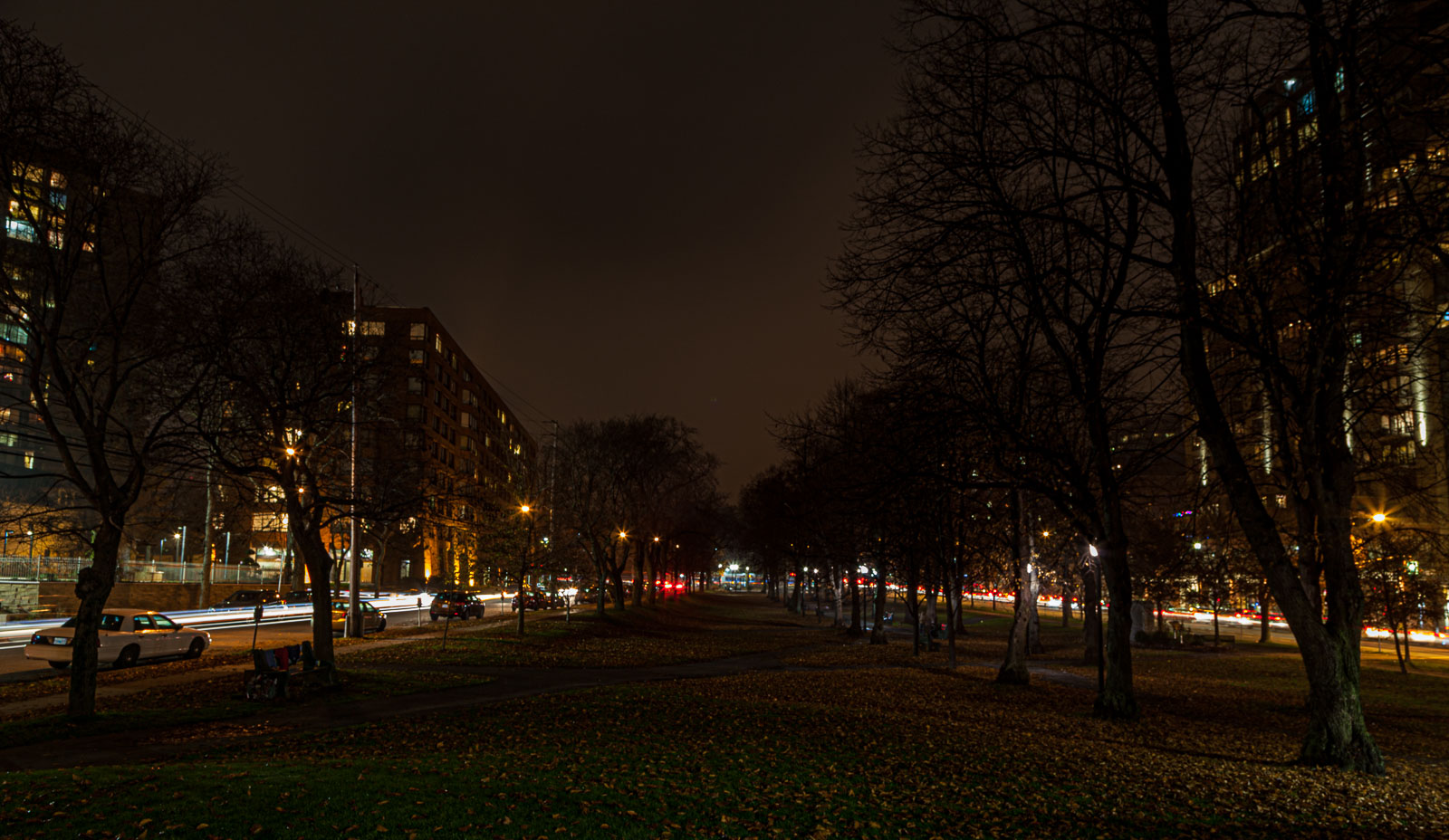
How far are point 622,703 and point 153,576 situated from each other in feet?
178

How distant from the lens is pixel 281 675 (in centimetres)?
1759

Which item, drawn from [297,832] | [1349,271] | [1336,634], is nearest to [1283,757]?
[1336,634]

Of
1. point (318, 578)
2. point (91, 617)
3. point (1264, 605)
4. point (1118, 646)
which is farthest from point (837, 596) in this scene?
point (91, 617)

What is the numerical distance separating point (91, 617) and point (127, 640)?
1196 centimetres

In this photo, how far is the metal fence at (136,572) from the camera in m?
48.4

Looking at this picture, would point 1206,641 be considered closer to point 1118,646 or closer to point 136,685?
point 1118,646

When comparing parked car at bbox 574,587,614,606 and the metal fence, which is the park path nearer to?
the metal fence

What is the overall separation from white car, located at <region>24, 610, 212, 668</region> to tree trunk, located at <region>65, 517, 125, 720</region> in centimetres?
913

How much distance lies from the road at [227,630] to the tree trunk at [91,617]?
852 cm

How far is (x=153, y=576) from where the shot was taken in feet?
188

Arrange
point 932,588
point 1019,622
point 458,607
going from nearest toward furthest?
point 1019,622, point 932,588, point 458,607

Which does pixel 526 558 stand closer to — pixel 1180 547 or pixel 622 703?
pixel 622 703

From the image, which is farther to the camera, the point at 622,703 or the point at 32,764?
the point at 622,703

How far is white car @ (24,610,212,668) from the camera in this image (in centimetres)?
2317
